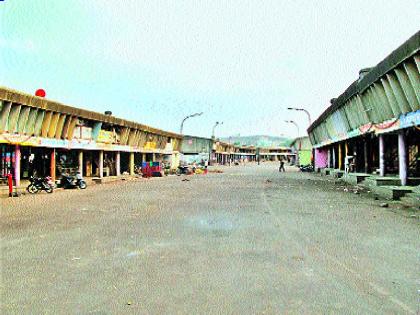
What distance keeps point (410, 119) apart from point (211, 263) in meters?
13.0

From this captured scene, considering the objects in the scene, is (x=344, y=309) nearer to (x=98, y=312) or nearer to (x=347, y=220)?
(x=98, y=312)

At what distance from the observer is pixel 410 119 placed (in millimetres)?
15359

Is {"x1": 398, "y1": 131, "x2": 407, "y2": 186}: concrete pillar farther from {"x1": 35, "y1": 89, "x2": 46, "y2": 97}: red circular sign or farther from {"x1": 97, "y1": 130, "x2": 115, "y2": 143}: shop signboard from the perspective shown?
{"x1": 97, "y1": 130, "x2": 115, "y2": 143}: shop signboard

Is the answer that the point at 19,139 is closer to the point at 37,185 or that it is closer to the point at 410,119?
the point at 37,185

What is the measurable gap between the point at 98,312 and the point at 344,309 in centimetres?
275

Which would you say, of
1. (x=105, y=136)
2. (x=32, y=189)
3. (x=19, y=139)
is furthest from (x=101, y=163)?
(x=32, y=189)

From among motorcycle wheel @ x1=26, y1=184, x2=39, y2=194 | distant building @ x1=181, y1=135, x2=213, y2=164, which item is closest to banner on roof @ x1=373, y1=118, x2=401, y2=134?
motorcycle wheel @ x1=26, y1=184, x2=39, y2=194

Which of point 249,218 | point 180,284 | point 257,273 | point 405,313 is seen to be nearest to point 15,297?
point 180,284

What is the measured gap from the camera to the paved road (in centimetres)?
431

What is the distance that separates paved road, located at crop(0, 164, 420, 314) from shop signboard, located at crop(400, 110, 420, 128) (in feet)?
17.7

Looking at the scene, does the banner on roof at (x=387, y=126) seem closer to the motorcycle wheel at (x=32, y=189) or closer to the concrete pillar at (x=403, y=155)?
the concrete pillar at (x=403, y=155)

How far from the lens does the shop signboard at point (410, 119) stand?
14.7 meters

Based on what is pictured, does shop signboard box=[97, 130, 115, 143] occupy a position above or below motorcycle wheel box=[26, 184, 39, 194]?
above

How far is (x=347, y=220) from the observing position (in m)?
10.2
